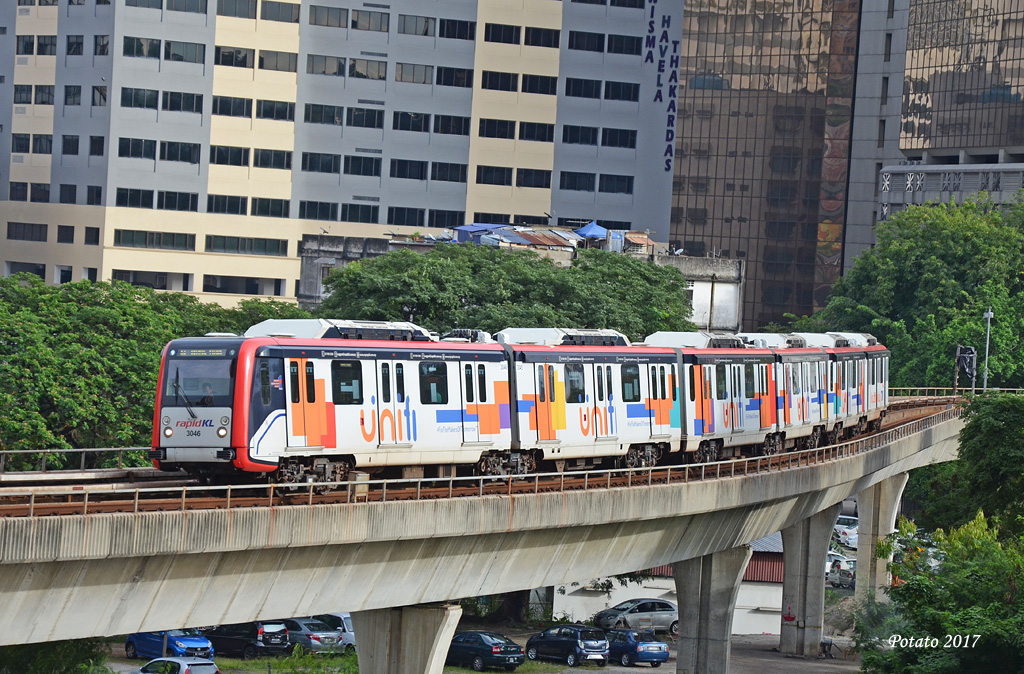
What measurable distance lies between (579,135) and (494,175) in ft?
22.1

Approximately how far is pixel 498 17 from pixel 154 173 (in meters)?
26.1

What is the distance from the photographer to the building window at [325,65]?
333ft

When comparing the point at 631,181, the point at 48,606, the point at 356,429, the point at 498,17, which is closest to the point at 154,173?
the point at 498,17

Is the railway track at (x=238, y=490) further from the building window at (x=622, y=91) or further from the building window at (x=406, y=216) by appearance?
the building window at (x=622, y=91)

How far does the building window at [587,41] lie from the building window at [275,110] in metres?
20.4

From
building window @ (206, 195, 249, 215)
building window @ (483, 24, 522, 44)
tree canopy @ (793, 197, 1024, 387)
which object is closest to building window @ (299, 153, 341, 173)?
building window @ (206, 195, 249, 215)

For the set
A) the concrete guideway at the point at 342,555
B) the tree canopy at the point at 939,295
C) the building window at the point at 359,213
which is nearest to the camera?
the concrete guideway at the point at 342,555

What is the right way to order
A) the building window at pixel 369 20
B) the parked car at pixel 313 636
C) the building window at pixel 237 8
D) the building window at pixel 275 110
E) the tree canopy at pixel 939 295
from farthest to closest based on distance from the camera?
the building window at pixel 369 20 → the building window at pixel 275 110 → the building window at pixel 237 8 → the tree canopy at pixel 939 295 → the parked car at pixel 313 636

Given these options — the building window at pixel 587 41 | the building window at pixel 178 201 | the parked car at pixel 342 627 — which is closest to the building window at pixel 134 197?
the building window at pixel 178 201

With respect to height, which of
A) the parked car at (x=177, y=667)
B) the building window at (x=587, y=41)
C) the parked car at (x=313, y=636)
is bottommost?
the parked car at (x=313, y=636)

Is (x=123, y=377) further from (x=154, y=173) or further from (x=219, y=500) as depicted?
(x=154, y=173)

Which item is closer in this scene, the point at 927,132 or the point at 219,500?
the point at 219,500

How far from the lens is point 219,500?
975 inches

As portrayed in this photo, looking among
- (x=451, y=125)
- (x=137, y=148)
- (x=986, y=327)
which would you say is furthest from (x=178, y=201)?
(x=986, y=327)
